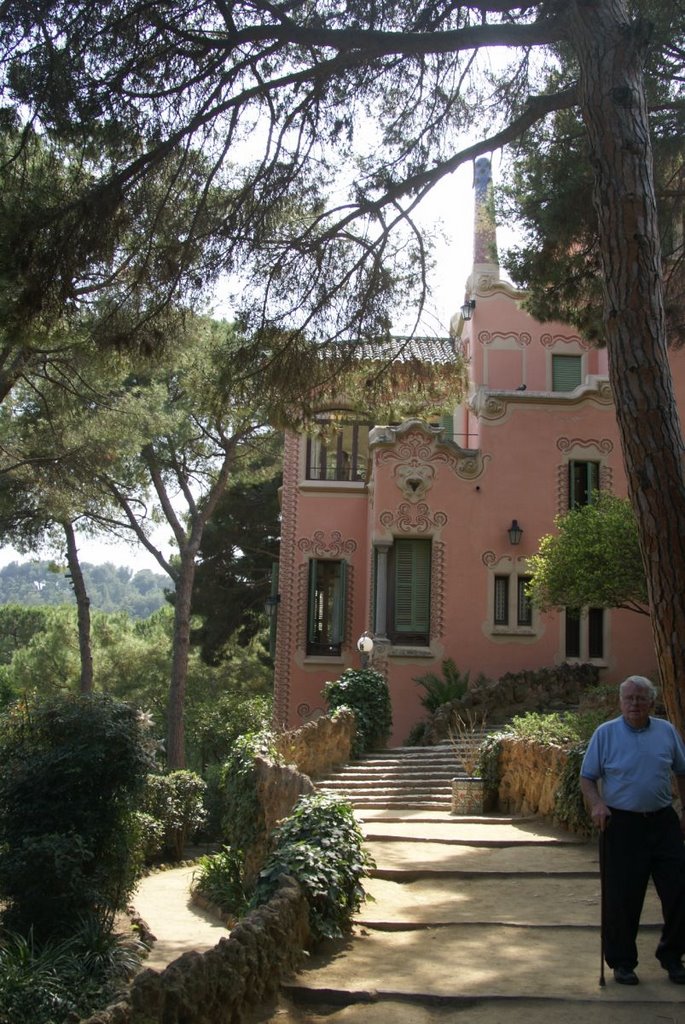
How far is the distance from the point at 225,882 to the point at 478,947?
322 inches

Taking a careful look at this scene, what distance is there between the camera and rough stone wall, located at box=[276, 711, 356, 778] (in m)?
15.9

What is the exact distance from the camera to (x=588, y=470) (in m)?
A: 22.9

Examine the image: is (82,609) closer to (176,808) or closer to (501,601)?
(176,808)

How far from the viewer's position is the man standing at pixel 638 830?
5.88m

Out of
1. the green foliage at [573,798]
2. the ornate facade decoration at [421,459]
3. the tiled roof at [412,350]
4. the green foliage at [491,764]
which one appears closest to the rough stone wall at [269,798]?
the green foliage at [573,798]

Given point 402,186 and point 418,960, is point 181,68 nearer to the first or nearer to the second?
point 402,186

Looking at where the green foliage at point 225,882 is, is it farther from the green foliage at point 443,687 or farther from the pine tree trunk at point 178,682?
the pine tree trunk at point 178,682

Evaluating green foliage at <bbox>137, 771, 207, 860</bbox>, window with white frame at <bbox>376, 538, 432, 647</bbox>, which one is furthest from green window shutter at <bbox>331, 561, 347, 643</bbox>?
green foliage at <bbox>137, 771, 207, 860</bbox>

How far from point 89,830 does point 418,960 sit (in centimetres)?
660

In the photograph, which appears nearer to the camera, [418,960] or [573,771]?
[418,960]

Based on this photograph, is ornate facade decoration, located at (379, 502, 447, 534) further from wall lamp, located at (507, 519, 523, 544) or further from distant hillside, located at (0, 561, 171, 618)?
distant hillside, located at (0, 561, 171, 618)

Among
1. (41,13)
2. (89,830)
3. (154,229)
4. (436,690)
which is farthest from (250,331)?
(436,690)

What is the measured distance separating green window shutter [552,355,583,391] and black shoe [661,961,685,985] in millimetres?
20389

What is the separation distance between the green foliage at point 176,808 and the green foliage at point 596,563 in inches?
344
